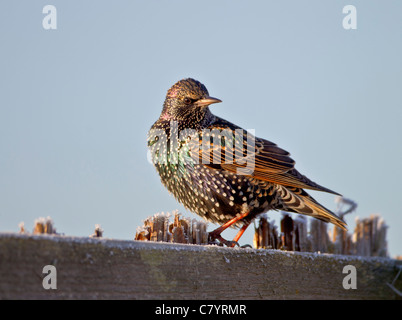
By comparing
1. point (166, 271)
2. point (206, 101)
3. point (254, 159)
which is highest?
point (206, 101)

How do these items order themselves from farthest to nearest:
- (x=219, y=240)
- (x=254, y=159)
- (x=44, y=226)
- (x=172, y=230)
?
(x=254, y=159), (x=219, y=240), (x=172, y=230), (x=44, y=226)

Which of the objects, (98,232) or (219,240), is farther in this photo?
(219,240)

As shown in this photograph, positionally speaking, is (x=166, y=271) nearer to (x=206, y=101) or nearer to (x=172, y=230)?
(x=172, y=230)

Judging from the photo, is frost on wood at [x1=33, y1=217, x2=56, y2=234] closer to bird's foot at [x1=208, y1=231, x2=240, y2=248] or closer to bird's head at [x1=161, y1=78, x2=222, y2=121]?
bird's foot at [x1=208, y1=231, x2=240, y2=248]

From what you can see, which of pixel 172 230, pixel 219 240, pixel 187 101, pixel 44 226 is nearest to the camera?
pixel 44 226

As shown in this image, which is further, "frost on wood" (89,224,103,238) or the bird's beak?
the bird's beak

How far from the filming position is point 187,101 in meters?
4.30

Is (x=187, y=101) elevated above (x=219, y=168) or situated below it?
above

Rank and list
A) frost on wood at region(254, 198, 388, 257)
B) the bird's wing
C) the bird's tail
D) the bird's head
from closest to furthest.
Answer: frost on wood at region(254, 198, 388, 257) < the bird's wing < the bird's tail < the bird's head

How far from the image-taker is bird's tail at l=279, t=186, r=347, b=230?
13.2ft

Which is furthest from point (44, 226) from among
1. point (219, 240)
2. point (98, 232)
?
point (219, 240)

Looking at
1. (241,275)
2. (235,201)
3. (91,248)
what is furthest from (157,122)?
(91,248)

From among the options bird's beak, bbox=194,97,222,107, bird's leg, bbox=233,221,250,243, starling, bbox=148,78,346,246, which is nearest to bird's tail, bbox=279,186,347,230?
starling, bbox=148,78,346,246

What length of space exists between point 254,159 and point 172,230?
1.66m
